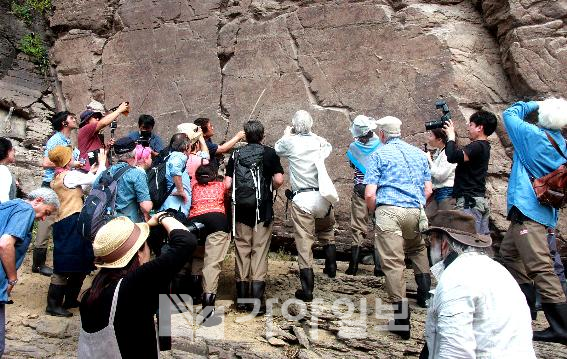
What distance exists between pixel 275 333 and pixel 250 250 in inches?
34.6

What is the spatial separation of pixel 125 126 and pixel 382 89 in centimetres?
389

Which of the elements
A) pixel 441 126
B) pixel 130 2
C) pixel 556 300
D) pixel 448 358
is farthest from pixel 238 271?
pixel 130 2

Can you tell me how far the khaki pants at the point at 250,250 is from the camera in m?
5.40

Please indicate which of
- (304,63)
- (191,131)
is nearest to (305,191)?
(191,131)

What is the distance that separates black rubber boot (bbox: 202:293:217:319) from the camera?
514 centimetres

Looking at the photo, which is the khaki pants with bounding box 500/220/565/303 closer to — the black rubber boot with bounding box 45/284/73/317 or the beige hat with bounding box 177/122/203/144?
the beige hat with bounding box 177/122/203/144

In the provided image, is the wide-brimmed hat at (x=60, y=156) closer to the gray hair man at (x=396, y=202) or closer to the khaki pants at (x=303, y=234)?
the khaki pants at (x=303, y=234)

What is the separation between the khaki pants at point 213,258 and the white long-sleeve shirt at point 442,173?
217cm

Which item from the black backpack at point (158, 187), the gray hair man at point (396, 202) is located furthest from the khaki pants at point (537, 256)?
the black backpack at point (158, 187)

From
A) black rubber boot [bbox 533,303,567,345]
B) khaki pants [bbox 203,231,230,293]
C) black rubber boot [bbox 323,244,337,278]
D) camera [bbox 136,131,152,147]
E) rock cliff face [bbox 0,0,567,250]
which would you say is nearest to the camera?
black rubber boot [bbox 533,303,567,345]

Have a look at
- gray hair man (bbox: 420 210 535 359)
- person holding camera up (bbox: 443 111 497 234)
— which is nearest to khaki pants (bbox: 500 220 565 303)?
person holding camera up (bbox: 443 111 497 234)

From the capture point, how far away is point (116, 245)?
111 inches

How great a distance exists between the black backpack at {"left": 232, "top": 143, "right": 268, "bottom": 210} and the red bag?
2438 mm

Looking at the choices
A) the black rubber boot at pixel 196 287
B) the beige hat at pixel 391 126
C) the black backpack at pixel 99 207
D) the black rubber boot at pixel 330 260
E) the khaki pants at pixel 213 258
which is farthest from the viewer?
the black rubber boot at pixel 330 260
